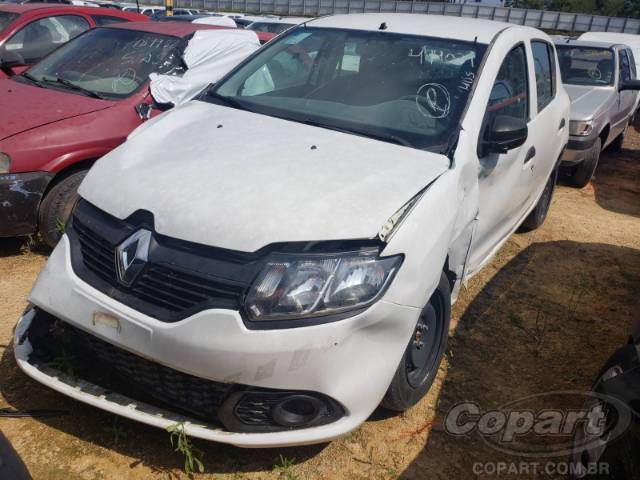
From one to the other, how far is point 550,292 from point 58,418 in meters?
3.40

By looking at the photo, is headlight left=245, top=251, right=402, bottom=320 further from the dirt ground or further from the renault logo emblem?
the dirt ground

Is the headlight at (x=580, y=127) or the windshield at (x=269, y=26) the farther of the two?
the windshield at (x=269, y=26)

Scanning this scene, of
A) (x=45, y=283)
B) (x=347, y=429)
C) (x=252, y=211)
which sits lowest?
(x=347, y=429)

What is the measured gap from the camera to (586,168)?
6848mm

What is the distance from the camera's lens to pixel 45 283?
2363mm

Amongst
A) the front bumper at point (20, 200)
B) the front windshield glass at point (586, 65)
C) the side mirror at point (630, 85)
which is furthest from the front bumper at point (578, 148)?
the front bumper at point (20, 200)

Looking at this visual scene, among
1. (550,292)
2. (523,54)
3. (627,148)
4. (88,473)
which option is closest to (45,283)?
(88,473)

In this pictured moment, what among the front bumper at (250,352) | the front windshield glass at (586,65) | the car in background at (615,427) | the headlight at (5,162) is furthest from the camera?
the front windshield glass at (586,65)

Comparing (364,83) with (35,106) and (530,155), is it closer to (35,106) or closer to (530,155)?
(530,155)

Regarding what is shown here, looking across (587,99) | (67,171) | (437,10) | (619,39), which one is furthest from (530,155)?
(437,10)

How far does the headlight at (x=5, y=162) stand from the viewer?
3.66 metres

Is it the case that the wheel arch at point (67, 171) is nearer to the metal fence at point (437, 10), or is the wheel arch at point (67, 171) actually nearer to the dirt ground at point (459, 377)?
the dirt ground at point (459, 377)

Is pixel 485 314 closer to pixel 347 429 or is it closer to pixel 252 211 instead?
pixel 347 429

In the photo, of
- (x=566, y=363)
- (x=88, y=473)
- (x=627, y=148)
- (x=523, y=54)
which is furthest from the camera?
(x=627, y=148)
